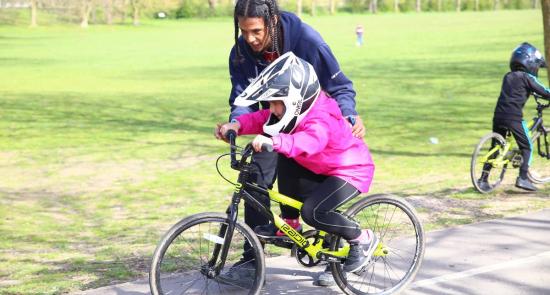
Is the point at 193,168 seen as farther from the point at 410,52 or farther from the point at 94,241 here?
the point at 410,52

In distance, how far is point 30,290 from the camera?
17.9 feet

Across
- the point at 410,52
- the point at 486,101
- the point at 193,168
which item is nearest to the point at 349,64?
the point at 410,52

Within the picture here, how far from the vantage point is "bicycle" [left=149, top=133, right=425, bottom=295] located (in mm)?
4539

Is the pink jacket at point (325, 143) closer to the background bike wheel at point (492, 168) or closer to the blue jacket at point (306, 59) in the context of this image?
the blue jacket at point (306, 59)

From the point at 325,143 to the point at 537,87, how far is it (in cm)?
493

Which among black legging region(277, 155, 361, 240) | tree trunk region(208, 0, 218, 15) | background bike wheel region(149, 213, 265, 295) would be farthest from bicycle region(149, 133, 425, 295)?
Answer: tree trunk region(208, 0, 218, 15)

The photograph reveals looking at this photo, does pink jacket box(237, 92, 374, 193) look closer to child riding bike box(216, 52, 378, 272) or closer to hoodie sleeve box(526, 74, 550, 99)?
child riding bike box(216, 52, 378, 272)

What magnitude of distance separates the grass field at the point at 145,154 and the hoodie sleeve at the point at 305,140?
6.14ft

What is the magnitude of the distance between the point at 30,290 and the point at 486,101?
15728 millimetres

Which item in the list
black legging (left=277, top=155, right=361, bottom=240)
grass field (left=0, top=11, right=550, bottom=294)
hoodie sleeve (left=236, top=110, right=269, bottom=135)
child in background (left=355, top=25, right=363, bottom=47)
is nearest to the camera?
black legging (left=277, top=155, right=361, bottom=240)

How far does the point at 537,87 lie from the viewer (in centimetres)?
869

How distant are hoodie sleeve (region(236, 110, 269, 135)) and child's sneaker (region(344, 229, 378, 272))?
0.89m

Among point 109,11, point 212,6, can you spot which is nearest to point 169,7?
point 212,6

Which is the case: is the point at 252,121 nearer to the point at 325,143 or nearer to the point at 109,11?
the point at 325,143
